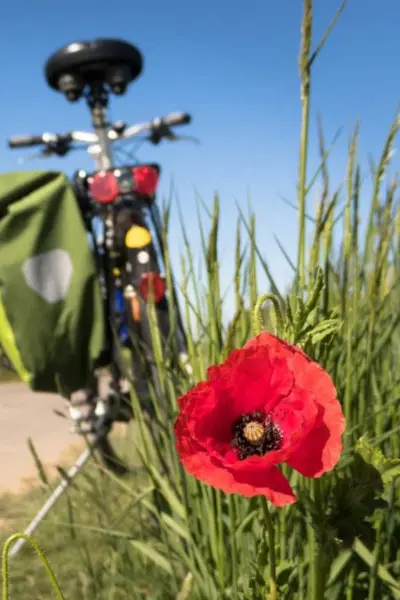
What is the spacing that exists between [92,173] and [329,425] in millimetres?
1524

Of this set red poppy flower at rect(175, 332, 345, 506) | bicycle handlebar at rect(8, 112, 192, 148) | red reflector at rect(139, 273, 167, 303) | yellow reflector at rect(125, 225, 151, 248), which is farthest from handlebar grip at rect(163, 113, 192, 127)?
red poppy flower at rect(175, 332, 345, 506)

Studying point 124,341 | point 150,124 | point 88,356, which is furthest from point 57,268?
point 150,124

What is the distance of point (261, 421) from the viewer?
37 cm

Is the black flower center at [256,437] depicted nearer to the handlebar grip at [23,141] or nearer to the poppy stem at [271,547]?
the poppy stem at [271,547]

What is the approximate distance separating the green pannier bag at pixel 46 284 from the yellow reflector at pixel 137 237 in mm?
248

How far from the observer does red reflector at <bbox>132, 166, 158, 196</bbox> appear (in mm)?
1756

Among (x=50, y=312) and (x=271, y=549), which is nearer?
(x=271, y=549)

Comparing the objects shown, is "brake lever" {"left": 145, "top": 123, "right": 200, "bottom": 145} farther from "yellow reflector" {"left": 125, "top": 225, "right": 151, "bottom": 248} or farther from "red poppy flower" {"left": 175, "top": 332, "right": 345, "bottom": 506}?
"red poppy flower" {"left": 175, "top": 332, "right": 345, "bottom": 506}

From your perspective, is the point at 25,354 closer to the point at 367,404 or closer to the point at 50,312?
the point at 50,312

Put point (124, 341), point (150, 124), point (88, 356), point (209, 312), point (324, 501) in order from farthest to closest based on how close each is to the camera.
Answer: point (150, 124) < point (124, 341) < point (88, 356) < point (209, 312) < point (324, 501)

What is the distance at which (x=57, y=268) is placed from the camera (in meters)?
1.41

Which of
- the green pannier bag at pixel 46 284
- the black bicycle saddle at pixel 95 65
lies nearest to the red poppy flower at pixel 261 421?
the green pannier bag at pixel 46 284

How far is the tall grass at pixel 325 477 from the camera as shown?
0.39 metres

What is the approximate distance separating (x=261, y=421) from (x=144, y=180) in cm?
145
